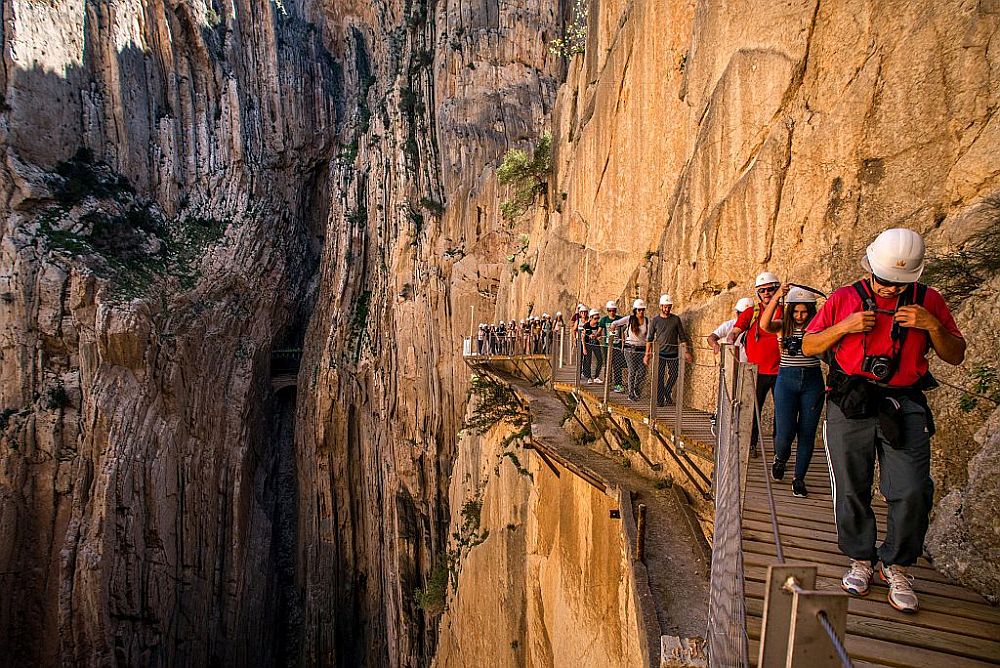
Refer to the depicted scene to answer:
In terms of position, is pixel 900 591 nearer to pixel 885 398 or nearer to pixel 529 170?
pixel 885 398

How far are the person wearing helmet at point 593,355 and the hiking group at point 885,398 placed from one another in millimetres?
4279

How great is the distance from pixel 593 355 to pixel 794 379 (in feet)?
11.6

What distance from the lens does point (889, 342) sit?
2242mm

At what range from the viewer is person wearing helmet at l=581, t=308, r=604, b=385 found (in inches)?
273

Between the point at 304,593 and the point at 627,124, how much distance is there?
27165 millimetres

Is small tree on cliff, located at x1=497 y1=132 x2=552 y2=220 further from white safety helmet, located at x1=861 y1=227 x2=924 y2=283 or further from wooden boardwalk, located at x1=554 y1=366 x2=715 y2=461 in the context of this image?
white safety helmet, located at x1=861 y1=227 x2=924 y2=283

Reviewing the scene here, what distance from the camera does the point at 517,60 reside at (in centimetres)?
2388

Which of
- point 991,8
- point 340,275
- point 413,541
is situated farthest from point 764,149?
point 340,275

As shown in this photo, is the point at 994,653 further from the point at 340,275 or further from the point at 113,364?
the point at 340,275

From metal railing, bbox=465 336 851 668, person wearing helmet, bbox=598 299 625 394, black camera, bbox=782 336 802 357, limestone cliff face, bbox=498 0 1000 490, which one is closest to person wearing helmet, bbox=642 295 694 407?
metal railing, bbox=465 336 851 668

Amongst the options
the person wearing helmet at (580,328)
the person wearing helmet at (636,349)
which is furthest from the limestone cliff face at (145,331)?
the person wearing helmet at (636,349)

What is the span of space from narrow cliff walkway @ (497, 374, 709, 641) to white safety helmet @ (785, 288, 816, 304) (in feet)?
7.06

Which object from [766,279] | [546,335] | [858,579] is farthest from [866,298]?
[546,335]

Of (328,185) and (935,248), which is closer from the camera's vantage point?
(935,248)
